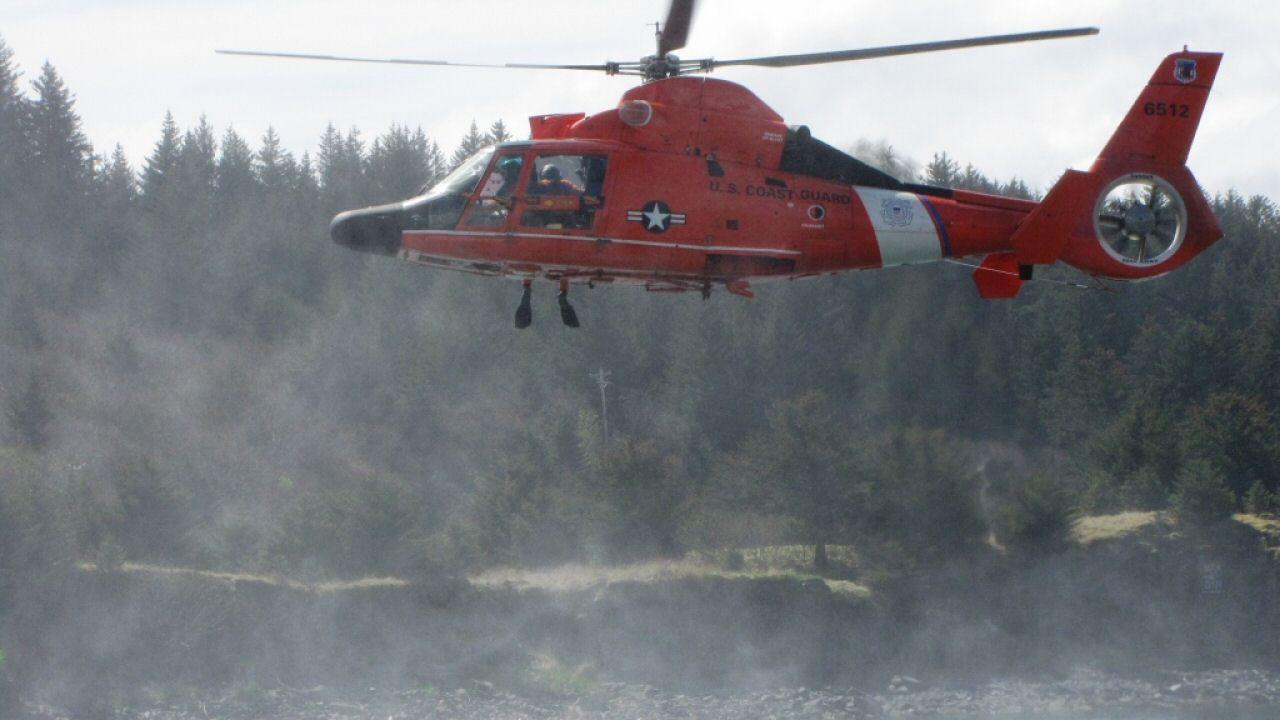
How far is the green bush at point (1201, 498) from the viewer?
4094 cm

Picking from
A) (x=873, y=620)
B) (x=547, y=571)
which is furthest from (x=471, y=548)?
(x=873, y=620)

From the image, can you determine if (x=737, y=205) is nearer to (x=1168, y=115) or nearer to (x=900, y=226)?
(x=900, y=226)

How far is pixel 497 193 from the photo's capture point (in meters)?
14.1

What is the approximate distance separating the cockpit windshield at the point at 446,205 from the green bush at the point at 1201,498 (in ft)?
106

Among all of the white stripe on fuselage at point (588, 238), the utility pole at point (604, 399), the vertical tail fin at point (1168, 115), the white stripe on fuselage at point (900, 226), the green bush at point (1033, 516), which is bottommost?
the green bush at point (1033, 516)

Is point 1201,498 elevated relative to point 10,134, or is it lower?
lower

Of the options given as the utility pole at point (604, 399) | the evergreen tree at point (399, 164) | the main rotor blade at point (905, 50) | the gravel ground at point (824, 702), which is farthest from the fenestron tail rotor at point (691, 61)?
the evergreen tree at point (399, 164)

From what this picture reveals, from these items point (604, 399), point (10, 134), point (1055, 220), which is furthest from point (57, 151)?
point (1055, 220)

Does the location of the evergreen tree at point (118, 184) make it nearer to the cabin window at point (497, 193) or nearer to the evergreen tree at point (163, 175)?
the evergreen tree at point (163, 175)

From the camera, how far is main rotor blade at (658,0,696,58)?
13.8 meters

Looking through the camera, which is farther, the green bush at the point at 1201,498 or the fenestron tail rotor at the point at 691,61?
the green bush at the point at 1201,498

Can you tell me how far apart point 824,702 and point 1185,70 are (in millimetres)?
28012

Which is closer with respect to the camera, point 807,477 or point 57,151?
point 807,477

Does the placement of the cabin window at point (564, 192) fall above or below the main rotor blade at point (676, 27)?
below
